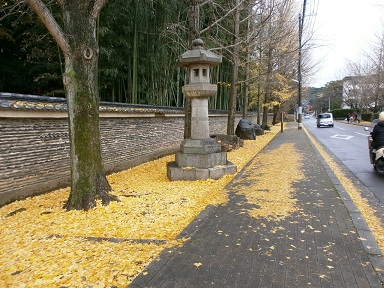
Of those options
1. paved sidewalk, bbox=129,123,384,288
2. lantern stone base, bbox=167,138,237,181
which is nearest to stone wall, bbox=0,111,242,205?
lantern stone base, bbox=167,138,237,181

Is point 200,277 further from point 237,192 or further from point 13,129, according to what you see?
point 13,129

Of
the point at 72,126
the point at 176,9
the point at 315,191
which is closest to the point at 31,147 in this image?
the point at 72,126

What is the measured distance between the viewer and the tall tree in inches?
166

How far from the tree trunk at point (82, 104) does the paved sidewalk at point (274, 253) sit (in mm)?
1819

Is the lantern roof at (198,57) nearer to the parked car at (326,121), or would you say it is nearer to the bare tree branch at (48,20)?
the bare tree branch at (48,20)

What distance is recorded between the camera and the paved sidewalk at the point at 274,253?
2.55 meters

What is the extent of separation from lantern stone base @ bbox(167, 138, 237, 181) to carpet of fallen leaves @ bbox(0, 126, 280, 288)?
531 mm

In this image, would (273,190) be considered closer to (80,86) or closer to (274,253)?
(274,253)

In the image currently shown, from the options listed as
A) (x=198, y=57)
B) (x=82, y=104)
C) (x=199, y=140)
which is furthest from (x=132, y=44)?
(x=82, y=104)

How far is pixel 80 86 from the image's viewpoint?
4.27m

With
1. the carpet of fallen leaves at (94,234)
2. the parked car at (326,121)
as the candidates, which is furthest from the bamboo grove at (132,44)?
the parked car at (326,121)

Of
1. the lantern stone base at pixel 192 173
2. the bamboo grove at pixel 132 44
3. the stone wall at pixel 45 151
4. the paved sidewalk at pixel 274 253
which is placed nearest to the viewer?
the paved sidewalk at pixel 274 253

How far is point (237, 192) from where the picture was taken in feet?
18.2

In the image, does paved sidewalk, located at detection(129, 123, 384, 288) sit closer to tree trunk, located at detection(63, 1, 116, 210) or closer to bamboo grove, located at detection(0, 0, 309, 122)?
tree trunk, located at detection(63, 1, 116, 210)
